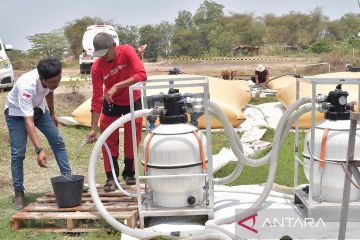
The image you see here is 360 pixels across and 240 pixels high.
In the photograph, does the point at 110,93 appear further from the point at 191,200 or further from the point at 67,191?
the point at 191,200

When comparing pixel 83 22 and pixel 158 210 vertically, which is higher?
pixel 83 22

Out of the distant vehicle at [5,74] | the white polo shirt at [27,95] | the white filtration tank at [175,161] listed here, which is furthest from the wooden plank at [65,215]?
the distant vehicle at [5,74]

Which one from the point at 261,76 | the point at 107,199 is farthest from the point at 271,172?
the point at 261,76

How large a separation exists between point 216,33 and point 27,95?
39.9m

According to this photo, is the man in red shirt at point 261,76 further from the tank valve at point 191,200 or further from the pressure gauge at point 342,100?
the tank valve at point 191,200

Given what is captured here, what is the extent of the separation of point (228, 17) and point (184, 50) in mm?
11641

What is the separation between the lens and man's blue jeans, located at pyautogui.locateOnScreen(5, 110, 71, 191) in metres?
4.18

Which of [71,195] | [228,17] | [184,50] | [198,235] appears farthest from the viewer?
[228,17]

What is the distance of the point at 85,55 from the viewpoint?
795 inches

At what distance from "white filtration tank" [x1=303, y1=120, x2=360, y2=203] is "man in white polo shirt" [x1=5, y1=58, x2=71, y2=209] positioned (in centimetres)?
215

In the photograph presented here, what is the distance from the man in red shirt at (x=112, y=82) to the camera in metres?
4.01

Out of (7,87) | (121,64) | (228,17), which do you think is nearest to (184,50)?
(228,17)

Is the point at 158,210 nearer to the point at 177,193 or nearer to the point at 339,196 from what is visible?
the point at 177,193

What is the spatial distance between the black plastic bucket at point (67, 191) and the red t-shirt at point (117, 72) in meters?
0.72
